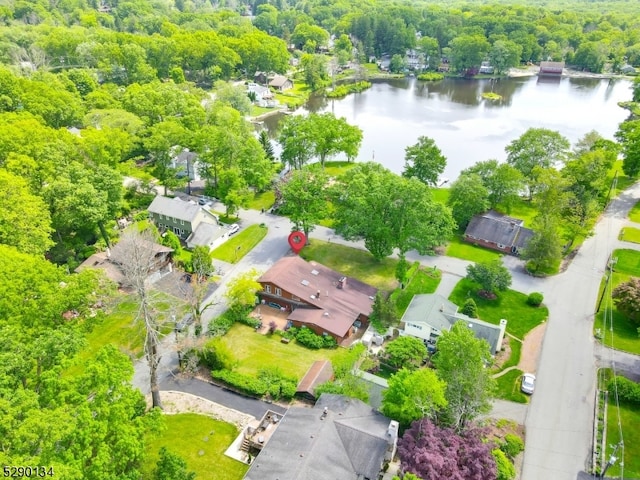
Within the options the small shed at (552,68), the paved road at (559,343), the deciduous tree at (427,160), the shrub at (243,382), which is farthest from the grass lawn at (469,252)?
the small shed at (552,68)

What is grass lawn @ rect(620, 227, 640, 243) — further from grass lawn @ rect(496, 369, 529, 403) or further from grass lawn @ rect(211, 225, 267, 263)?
grass lawn @ rect(211, 225, 267, 263)

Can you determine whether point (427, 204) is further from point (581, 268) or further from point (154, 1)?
point (154, 1)

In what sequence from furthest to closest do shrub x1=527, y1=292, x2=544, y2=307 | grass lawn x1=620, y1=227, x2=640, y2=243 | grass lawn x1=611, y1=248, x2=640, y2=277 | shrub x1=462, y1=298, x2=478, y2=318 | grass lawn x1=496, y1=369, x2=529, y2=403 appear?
grass lawn x1=620, y1=227, x2=640, y2=243 → grass lawn x1=611, y1=248, x2=640, y2=277 → shrub x1=527, y1=292, x2=544, y2=307 → shrub x1=462, y1=298, x2=478, y2=318 → grass lawn x1=496, y1=369, x2=529, y2=403

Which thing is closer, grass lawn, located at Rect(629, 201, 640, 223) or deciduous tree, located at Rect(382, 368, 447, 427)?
deciduous tree, located at Rect(382, 368, 447, 427)

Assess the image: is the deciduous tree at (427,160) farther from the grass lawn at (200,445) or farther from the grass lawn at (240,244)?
the grass lawn at (200,445)

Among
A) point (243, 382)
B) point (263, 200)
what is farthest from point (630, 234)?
point (243, 382)

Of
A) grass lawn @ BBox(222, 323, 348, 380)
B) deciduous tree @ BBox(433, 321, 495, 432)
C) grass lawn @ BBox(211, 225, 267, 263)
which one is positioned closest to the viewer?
deciduous tree @ BBox(433, 321, 495, 432)

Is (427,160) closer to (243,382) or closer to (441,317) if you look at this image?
(441,317)

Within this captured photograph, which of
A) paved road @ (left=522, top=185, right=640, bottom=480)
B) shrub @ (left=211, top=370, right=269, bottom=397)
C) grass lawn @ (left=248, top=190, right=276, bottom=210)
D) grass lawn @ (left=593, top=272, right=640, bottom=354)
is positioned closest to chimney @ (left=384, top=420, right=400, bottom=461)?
paved road @ (left=522, top=185, right=640, bottom=480)
